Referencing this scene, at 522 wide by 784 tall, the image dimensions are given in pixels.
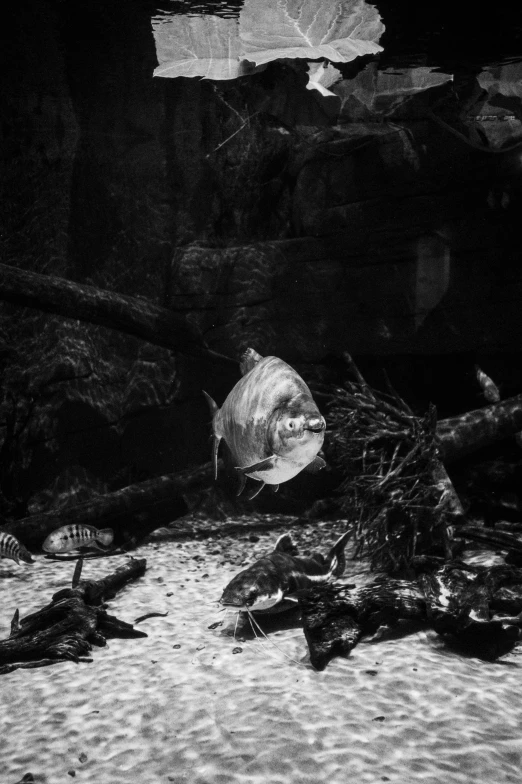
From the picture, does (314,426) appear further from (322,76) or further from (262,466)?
(322,76)

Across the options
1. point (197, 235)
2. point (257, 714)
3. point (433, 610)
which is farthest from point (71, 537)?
point (197, 235)

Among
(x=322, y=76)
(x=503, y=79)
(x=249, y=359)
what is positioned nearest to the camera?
(x=249, y=359)

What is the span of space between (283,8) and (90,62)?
14.4 feet

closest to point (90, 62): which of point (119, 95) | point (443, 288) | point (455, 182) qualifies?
point (119, 95)

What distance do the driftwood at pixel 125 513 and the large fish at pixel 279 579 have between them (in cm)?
280

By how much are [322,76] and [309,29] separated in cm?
138

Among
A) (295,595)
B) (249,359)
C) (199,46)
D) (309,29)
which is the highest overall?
(199,46)

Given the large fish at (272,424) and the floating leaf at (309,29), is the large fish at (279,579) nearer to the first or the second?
the large fish at (272,424)

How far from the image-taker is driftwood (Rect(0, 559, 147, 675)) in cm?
373

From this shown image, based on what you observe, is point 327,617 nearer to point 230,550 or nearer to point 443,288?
point 230,550

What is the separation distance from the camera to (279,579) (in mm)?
4129

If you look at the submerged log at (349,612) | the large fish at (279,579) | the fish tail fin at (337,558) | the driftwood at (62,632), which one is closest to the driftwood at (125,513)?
the driftwood at (62,632)

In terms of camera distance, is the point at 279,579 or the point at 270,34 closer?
the point at 279,579

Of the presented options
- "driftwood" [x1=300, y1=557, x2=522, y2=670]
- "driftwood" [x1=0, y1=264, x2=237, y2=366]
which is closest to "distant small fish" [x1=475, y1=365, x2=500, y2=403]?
"driftwood" [x1=300, y1=557, x2=522, y2=670]
